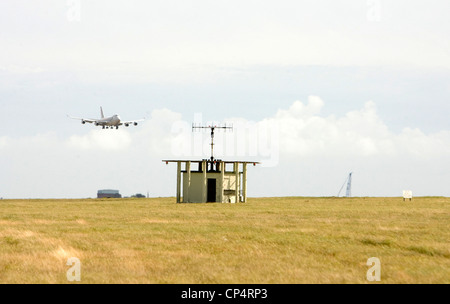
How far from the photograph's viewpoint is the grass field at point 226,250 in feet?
76.1

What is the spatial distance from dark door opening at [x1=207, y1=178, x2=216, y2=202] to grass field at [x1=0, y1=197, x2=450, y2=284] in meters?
34.5

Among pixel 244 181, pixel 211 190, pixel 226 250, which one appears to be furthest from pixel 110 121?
pixel 226 250

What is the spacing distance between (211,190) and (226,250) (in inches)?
2080

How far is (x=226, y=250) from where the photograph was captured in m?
30.4

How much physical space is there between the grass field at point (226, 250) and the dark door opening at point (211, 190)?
1357 inches

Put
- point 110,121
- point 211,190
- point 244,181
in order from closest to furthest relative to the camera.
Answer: point 211,190
point 244,181
point 110,121

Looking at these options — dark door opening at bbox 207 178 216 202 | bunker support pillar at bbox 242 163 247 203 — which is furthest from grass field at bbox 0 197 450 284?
bunker support pillar at bbox 242 163 247 203

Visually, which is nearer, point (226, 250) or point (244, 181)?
point (226, 250)

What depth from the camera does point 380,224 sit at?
148ft

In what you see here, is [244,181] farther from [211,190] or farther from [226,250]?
[226,250]

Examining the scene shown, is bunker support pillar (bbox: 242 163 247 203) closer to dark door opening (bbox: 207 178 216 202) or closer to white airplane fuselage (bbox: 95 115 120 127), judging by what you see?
dark door opening (bbox: 207 178 216 202)

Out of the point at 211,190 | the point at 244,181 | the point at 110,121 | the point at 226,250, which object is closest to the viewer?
the point at 226,250

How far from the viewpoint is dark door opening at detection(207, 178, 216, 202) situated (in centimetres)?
8312
